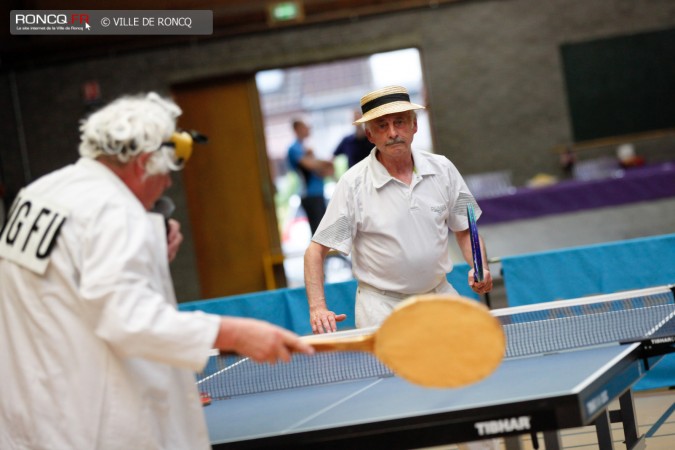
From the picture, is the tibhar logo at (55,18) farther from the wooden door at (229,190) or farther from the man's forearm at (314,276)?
the man's forearm at (314,276)

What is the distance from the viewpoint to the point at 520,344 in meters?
4.43

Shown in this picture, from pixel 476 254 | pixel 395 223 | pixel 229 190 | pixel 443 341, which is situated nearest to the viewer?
pixel 443 341

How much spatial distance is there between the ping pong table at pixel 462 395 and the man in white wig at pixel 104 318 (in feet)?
1.50

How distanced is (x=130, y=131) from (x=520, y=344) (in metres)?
2.15

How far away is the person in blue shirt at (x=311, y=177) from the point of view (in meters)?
12.8

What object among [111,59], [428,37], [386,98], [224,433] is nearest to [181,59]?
[111,59]

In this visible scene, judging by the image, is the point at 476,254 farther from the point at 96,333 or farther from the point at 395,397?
the point at 96,333

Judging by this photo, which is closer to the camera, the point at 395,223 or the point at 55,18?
the point at 395,223

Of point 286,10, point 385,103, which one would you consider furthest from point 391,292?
point 286,10

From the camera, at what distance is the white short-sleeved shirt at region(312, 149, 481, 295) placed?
4898mm

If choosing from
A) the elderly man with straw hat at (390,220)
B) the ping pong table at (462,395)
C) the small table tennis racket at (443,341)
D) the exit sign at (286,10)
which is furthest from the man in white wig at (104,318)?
the exit sign at (286,10)

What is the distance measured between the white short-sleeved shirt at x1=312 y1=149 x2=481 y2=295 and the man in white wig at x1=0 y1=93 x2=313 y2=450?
193cm

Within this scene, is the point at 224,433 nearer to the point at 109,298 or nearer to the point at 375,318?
the point at 109,298

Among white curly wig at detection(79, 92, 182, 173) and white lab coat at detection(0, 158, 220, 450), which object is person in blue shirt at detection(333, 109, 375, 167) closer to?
white curly wig at detection(79, 92, 182, 173)
